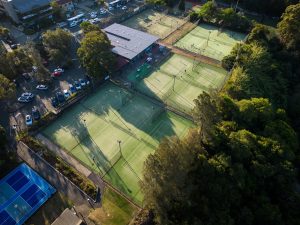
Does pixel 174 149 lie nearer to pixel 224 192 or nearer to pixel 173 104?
pixel 224 192

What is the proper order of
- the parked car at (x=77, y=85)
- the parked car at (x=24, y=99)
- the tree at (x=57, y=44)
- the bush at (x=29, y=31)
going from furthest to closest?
1. the bush at (x=29, y=31)
2. the tree at (x=57, y=44)
3. the parked car at (x=77, y=85)
4. the parked car at (x=24, y=99)

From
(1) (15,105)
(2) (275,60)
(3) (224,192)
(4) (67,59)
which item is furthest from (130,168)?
(2) (275,60)

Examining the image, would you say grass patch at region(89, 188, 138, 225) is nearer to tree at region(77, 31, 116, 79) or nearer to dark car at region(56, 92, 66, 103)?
dark car at region(56, 92, 66, 103)

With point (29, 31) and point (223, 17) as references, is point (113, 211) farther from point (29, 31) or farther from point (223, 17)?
point (223, 17)

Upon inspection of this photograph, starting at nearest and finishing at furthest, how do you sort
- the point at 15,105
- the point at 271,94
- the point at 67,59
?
1. the point at 271,94
2. the point at 15,105
3. the point at 67,59

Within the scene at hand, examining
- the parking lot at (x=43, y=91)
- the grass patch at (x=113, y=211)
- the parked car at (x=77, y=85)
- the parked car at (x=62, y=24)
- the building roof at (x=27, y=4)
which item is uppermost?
the building roof at (x=27, y=4)

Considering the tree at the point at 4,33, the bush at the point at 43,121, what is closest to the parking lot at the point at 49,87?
the bush at the point at 43,121

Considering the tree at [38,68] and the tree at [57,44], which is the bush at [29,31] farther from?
the tree at [38,68]
